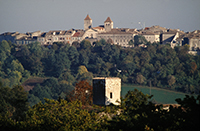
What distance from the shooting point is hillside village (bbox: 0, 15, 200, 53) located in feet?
275

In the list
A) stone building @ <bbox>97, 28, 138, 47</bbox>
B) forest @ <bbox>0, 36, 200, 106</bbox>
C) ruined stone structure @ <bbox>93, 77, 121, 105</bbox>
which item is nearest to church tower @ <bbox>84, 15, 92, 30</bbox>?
stone building @ <bbox>97, 28, 138, 47</bbox>

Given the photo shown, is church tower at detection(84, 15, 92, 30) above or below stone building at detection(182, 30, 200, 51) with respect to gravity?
above

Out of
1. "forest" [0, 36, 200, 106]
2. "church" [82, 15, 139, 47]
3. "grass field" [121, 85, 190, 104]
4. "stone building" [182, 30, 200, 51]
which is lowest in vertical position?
"grass field" [121, 85, 190, 104]

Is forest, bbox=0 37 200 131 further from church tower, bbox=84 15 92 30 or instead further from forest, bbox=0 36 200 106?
church tower, bbox=84 15 92 30

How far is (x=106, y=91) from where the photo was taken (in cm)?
2388

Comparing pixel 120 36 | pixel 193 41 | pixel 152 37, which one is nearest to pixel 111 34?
pixel 120 36

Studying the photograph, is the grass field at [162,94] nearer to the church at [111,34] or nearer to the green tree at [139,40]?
the green tree at [139,40]

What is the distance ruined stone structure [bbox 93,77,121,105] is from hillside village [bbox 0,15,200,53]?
193 feet

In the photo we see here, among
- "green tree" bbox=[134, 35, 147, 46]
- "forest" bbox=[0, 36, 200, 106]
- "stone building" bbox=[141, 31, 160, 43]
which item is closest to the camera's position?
"forest" bbox=[0, 36, 200, 106]

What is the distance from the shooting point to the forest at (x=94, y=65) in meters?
62.8

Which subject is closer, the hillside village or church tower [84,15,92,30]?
the hillside village

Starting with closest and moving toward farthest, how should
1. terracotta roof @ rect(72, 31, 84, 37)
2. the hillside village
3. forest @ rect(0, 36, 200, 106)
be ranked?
forest @ rect(0, 36, 200, 106)
the hillside village
terracotta roof @ rect(72, 31, 84, 37)

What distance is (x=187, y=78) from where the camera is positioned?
63.6m

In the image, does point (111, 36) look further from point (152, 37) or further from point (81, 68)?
point (81, 68)
